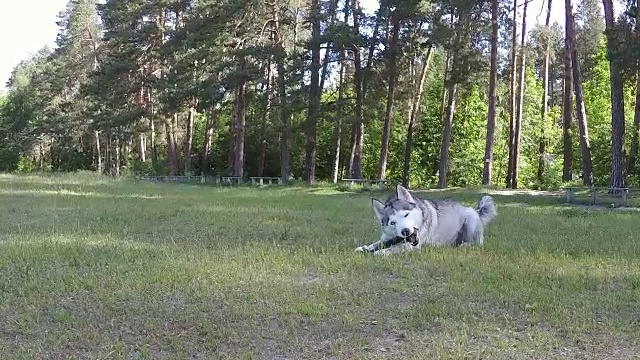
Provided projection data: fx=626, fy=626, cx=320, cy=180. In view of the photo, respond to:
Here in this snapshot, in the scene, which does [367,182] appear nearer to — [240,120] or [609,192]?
[240,120]

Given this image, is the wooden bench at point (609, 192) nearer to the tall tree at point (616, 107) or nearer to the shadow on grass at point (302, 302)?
the tall tree at point (616, 107)

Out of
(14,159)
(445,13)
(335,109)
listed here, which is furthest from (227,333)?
(14,159)

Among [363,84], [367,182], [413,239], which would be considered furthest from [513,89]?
[413,239]

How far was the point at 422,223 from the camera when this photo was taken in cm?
898

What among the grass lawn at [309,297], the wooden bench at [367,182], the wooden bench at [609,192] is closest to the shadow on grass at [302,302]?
the grass lawn at [309,297]

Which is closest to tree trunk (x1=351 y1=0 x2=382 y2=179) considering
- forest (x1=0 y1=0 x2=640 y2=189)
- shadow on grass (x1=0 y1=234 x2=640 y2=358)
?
forest (x1=0 y1=0 x2=640 y2=189)

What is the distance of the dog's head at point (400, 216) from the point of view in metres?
8.41

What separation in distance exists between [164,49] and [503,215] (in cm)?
2801

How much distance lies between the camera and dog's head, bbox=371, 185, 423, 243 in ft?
27.6

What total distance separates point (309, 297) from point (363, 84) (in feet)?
92.4

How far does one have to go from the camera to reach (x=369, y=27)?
33.0 meters

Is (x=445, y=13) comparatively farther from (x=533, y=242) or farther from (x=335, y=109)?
(x=533, y=242)

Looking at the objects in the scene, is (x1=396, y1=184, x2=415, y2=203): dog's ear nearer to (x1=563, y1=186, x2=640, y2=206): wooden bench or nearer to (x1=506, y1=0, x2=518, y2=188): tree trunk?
(x1=563, y1=186, x2=640, y2=206): wooden bench

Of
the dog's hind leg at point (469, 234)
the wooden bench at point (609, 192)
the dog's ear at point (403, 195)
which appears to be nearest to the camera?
the dog's ear at point (403, 195)
